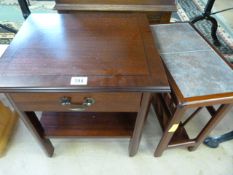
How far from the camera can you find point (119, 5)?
108cm

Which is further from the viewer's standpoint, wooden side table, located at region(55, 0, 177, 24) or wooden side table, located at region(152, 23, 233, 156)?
wooden side table, located at region(55, 0, 177, 24)

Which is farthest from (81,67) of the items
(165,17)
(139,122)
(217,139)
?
(217,139)

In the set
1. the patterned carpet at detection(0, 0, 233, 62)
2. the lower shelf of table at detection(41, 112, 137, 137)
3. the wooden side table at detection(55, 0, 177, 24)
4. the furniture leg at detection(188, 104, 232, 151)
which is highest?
the wooden side table at detection(55, 0, 177, 24)

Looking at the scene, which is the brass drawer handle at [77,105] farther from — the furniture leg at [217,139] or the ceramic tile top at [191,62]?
the furniture leg at [217,139]

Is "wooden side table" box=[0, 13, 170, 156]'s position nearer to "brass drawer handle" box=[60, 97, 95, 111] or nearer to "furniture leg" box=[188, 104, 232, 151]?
"brass drawer handle" box=[60, 97, 95, 111]

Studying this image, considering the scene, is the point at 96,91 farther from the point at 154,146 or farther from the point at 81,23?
the point at 154,146

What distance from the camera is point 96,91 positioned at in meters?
0.60

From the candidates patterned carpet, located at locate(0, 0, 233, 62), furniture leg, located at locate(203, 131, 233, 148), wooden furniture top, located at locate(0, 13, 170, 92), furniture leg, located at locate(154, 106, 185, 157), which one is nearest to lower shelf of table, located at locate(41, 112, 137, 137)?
furniture leg, located at locate(154, 106, 185, 157)

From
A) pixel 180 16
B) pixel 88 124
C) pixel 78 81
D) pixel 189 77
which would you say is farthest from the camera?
pixel 180 16

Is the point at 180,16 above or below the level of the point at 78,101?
below

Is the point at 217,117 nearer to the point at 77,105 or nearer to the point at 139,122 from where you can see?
the point at 139,122

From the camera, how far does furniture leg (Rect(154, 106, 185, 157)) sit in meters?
0.74

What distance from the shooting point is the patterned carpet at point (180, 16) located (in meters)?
1.84

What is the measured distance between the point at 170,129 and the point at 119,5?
2.46 feet
